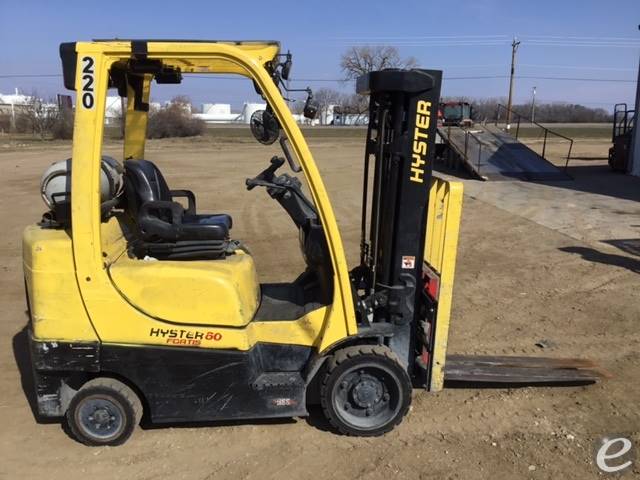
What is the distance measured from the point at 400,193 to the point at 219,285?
54.3 inches

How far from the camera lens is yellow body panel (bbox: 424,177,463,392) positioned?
13.2 feet

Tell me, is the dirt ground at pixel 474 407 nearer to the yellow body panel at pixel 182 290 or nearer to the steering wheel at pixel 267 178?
the yellow body panel at pixel 182 290

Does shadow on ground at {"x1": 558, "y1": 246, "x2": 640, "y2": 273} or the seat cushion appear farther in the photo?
shadow on ground at {"x1": 558, "y1": 246, "x2": 640, "y2": 273}

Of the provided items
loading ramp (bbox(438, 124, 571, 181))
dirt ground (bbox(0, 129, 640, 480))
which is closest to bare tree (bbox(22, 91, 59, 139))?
loading ramp (bbox(438, 124, 571, 181))

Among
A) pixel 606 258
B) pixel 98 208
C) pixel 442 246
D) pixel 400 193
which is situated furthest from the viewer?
pixel 606 258

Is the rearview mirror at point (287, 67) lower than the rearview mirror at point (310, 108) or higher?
higher

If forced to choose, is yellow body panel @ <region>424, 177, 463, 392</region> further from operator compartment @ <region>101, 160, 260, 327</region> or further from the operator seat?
the operator seat

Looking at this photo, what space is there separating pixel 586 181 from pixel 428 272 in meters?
17.5

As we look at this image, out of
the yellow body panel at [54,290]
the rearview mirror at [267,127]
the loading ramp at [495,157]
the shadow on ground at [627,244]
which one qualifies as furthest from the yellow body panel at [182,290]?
the loading ramp at [495,157]

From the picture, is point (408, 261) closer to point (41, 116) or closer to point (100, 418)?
point (100, 418)

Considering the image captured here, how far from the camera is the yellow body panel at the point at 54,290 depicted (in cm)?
361

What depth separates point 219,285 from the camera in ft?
12.3

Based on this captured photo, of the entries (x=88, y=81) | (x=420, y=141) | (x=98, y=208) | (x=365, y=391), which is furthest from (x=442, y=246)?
(x=88, y=81)

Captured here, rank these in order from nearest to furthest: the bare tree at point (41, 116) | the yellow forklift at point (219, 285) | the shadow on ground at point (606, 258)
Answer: the yellow forklift at point (219, 285)
the shadow on ground at point (606, 258)
the bare tree at point (41, 116)
